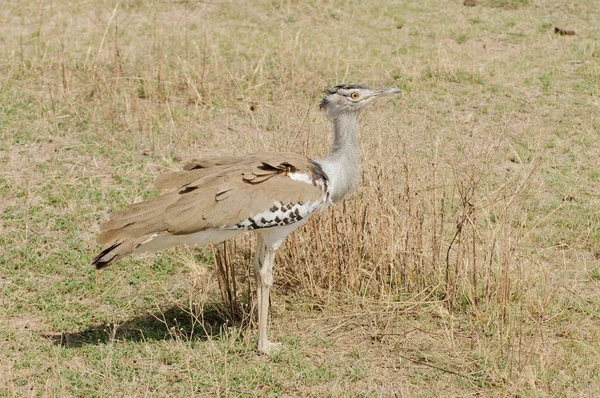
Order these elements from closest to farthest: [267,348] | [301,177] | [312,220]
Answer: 1. [301,177]
2. [267,348]
3. [312,220]

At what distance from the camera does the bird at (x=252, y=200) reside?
4.09 m

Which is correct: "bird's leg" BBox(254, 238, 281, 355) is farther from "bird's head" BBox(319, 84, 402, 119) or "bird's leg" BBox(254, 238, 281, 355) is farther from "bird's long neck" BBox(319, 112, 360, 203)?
"bird's head" BBox(319, 84, 402, 119)

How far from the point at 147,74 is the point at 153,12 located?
2199mm

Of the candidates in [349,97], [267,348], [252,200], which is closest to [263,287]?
[267,348]

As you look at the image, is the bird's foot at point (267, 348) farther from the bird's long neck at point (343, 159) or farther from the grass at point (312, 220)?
the bird's long neck at point (343, 159)

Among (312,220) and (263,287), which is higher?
(312,220)

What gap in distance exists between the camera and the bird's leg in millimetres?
4430

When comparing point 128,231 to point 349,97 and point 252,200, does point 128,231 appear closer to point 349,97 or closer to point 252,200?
point 252,200

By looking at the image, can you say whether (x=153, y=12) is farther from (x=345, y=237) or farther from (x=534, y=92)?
(x=345, y=237)

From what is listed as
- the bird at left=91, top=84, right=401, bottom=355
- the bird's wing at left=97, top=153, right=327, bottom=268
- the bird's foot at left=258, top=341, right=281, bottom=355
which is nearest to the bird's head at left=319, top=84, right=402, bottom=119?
the bird at left=91, top=84, right=401, bottom=355

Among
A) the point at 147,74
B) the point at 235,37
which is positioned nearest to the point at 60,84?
the point at 147,74

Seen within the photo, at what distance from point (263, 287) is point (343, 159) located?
79 centimetres

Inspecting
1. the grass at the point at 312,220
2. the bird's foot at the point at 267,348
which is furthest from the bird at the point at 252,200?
the grass at the point at 312,220

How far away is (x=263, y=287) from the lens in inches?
177
